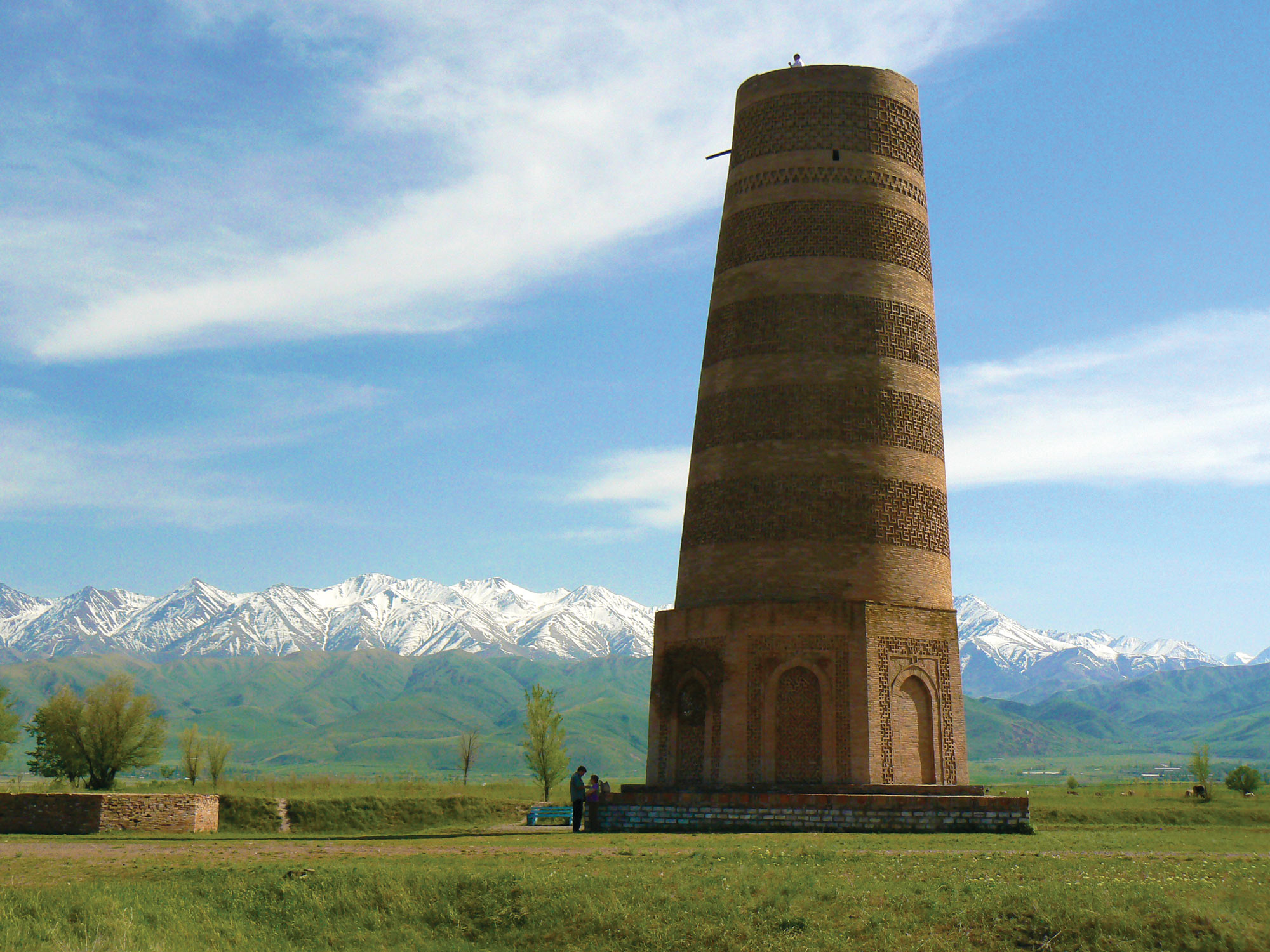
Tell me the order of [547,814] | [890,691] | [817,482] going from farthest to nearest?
[547,814], [817,482], [890,691]

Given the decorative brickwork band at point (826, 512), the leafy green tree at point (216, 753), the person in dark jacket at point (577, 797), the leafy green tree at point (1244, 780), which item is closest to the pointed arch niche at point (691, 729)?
the person in dark jacket at point (577, 797)

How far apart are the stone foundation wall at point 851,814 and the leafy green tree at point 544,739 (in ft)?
108

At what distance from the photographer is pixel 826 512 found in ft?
96.0

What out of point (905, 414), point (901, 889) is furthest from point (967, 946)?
point (905, 414)

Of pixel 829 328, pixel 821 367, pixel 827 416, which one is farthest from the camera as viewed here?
pixel 829 328

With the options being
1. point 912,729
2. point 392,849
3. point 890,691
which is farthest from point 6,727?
point 912,729

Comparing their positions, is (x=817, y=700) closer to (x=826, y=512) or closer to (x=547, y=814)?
(x=826, y=512)

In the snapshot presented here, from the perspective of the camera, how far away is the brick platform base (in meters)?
24.6

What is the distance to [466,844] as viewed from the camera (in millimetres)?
23172

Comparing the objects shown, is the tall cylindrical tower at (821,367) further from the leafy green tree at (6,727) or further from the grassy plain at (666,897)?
the leafy green tree at (6,727)

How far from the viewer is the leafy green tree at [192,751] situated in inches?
2515

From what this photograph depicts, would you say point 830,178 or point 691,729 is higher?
point 830,178

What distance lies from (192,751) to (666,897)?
188ft

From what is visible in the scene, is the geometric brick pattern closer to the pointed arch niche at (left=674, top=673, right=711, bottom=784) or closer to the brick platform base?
the brick platform base
